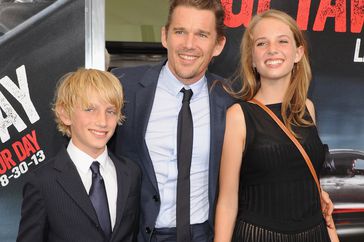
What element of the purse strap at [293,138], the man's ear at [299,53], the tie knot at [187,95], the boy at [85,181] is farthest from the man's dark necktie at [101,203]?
the man's ear at [299,53]

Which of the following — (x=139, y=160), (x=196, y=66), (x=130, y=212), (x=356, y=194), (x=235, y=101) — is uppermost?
(x=196, y=66)

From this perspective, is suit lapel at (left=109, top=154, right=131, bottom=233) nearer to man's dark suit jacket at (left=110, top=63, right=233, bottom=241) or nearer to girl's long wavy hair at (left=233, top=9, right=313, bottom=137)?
man's dark suit jacket at (left=110, top=63, right=233, bottom=241)

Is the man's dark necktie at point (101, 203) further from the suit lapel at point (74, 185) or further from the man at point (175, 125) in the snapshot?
the man at point (175, 125)

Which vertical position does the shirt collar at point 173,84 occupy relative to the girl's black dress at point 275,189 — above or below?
above

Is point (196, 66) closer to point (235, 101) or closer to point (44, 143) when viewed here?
point (235, 101)

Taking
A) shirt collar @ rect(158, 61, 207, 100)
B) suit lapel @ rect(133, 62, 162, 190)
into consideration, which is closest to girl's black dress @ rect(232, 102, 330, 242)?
shirt collar @ rect(158, 61, 207, 100)

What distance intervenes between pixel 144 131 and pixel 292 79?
1.94 feet

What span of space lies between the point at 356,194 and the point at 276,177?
2.84 feet

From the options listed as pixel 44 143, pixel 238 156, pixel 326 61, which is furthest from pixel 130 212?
pixel 326 61

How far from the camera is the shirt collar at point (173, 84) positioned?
5.91 feet

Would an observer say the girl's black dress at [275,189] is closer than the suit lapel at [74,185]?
No

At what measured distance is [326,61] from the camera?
2.31 meters

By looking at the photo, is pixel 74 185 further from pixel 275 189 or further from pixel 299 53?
pixel 299 53

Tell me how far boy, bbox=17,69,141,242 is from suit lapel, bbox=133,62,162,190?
6 cm
